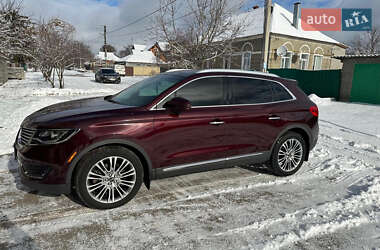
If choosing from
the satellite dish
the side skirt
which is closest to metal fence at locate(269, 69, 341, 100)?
the satellite dish

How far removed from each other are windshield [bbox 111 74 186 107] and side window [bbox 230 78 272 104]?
84 centimetres

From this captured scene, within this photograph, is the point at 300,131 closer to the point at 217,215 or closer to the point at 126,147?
the point at 217,215

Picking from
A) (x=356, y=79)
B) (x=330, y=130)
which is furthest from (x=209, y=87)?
(x=356, y=79)

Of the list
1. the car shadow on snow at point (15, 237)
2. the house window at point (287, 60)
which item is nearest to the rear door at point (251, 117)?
the car shadow on snow at point (15, 237)

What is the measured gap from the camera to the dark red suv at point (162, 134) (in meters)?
2.84

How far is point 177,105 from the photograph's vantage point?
3152mm

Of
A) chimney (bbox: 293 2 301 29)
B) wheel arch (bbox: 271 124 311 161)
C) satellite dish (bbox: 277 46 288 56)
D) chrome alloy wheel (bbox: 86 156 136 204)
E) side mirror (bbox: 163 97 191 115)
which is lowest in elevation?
chrome alloy wheel (bbox: 86 156 136 204)

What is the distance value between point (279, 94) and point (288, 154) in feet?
3.46

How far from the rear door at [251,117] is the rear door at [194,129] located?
17cm

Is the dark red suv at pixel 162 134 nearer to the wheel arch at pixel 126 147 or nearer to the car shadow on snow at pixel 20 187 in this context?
the wheel arch at pixel 126 147

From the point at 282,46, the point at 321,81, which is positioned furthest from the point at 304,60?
the point at 321,81

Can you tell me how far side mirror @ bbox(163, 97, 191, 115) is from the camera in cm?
316

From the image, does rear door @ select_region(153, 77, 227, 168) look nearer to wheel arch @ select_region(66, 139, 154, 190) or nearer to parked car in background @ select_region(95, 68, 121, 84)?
wheel arch @ select_region(66, 139, 154, 190)

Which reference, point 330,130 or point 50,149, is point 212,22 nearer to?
point 330,130
